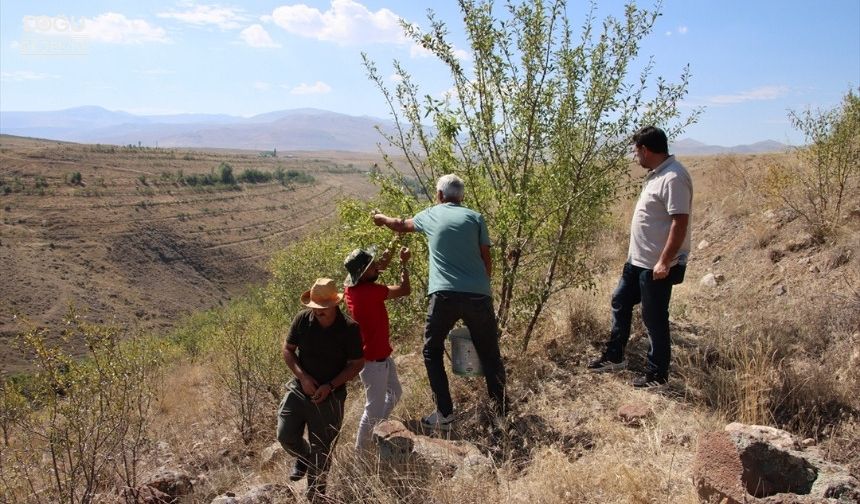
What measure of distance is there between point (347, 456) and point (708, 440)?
244 cm

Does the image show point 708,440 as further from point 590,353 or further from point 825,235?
point 825,235

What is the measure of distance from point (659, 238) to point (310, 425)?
2.86m

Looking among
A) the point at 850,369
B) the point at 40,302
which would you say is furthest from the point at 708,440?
the point at 40,302

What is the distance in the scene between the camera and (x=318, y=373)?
3.96 m

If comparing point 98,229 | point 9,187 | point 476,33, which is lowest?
point 98,229

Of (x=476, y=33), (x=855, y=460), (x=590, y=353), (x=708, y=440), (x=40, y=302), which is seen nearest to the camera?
(x=708, y=440)

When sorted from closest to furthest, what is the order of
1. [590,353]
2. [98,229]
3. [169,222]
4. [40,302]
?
1. [590,353]
2. [40,302]
3. [98,229]
4. [169,222]

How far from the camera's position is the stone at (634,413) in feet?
12.8

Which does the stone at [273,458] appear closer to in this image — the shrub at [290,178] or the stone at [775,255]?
the stone at [775,255]

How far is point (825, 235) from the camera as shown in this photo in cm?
682

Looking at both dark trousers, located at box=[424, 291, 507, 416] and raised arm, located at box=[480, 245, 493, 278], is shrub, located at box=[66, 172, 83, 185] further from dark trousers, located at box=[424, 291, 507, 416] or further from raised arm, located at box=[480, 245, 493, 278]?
raised arm, located at box=[480, 245, 493, 278]

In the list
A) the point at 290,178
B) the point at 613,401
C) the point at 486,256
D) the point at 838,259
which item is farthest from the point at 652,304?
the point at 290,178

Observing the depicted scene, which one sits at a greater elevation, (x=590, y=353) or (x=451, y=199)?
(x=451, y=199)

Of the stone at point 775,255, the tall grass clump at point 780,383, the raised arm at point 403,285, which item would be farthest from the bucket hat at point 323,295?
the stone at point 775,255
